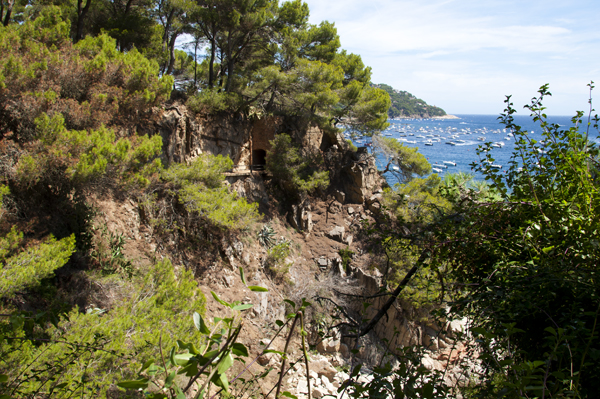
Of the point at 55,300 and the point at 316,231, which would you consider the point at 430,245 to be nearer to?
the point at 55,300

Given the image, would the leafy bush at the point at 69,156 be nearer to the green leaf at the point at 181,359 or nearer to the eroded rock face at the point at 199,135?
the eroded rock face at the point at 199,135

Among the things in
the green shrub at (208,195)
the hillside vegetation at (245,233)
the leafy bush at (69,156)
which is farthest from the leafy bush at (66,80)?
the green shrub at (208,195)

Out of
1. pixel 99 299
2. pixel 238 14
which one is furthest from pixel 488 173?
pixel 238 14

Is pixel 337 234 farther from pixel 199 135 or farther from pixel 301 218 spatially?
pixel 199 135

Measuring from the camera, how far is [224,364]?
2.95 ft

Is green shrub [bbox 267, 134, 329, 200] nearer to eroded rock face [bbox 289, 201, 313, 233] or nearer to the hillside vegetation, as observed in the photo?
the hillside vegetation

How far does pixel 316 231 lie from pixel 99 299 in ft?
35.2

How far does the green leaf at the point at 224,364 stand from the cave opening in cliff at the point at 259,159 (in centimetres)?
1552

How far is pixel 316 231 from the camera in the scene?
53.0 feet

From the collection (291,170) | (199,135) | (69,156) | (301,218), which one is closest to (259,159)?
(291,170)

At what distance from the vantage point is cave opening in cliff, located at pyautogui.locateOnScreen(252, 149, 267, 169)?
1638cm

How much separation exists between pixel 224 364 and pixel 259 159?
53.3ft

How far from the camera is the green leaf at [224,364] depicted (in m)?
0.89

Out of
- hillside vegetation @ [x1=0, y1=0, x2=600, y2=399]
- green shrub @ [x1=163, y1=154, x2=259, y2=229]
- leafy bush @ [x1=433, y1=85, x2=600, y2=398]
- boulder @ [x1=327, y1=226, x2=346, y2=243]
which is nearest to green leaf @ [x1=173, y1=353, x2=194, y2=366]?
hillside vegetation @ [x1=0, y1=0, x2=600, y2=399]
